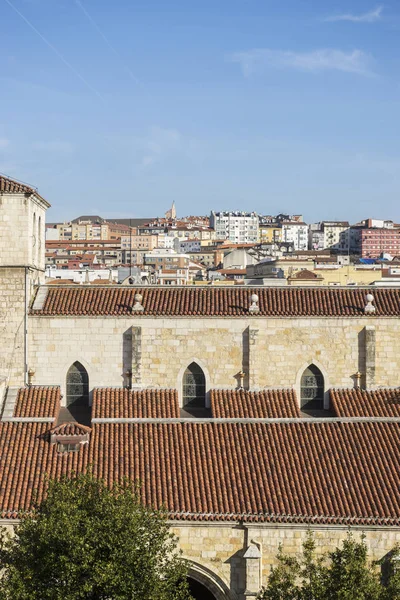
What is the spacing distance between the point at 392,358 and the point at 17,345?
15717mm

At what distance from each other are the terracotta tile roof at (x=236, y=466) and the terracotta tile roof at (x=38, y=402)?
2.38 meters

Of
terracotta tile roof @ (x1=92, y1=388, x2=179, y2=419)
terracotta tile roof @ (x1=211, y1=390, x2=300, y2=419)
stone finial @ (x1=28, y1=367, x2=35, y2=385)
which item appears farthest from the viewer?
stone finial @ (x1=28, y1=367, x2=35, y2=385)

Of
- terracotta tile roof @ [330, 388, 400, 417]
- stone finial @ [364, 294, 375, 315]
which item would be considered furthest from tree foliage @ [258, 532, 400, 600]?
stone finial @ [364, 294, 375, 315]

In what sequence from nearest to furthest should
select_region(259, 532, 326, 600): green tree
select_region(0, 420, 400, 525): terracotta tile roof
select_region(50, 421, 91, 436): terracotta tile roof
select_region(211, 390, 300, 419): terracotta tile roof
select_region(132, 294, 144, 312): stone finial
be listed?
select_region(259, 532, 326, 600): green tree
select_region(0, 420, 400, 525): terracotta tile roof
select_region(50, 421, 91, 436): terracotta tile roof
select_region(211, 390, 300, 419): terracotta tile roof
select_region(132, 294, 144, 312): stone finial

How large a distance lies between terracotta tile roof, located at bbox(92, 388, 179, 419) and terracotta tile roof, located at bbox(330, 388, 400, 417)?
6603 mm

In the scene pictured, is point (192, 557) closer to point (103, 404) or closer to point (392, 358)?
point (103, 404)

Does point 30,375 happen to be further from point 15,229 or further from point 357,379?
point 357,379

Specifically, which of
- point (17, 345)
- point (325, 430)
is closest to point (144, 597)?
point (325, 430)

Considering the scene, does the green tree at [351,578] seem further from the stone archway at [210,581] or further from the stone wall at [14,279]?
the stone wall at [14,279]

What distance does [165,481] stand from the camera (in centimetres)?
2981

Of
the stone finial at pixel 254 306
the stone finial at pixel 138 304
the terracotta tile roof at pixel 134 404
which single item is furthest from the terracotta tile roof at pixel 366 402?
the stone finial at pixel 138 304

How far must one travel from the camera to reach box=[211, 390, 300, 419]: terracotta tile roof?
36656 millimetres

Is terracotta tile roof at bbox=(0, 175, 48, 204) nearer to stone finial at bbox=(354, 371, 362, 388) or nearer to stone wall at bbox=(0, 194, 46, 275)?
stone wall at bbox=(0, 194, 46, 275)

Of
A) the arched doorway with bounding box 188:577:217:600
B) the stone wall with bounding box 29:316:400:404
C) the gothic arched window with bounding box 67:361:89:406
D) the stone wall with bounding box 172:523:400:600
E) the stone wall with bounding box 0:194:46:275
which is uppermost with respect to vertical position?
the stone wall with bounding box 0:194:46:275
